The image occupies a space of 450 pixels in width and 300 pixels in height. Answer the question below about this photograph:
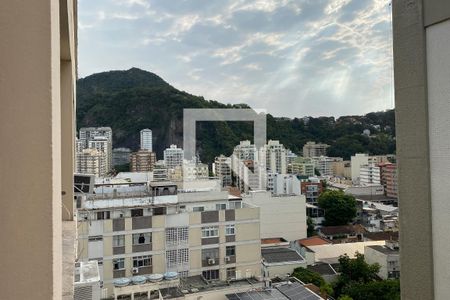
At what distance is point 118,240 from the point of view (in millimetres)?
5965

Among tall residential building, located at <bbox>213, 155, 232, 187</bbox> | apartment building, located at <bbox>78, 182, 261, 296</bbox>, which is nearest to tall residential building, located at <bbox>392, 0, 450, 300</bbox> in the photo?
apartment building, located at <bbox>78, 182, 261, 296</bbox>

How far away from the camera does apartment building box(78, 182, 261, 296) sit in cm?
589

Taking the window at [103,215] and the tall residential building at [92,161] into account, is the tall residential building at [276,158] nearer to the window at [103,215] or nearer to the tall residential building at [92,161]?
the tall residential building at [92,161]

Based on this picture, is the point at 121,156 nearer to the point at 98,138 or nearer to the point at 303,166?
the point at 98,138

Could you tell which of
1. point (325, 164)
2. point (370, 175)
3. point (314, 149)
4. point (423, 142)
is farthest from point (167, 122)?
point (423, 142)

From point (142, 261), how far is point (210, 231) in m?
1.28

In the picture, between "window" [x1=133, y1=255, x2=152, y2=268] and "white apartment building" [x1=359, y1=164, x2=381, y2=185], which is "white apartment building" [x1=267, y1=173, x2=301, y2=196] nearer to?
"white apartment building" [x1=359, y1=164, x2=381, y2=185]

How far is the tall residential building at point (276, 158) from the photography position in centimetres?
1187

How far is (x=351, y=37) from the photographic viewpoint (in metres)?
13.1

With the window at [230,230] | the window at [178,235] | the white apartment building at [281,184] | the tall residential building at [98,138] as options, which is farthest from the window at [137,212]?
the tall residential building at [98,138]

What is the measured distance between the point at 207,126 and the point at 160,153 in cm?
713

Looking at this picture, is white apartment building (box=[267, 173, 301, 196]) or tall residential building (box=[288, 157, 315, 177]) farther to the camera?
tall residential building (box=[288, 157, 315, 177])

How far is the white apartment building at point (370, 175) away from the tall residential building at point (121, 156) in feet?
41.2

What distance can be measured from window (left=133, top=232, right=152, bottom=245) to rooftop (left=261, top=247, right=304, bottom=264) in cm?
322
